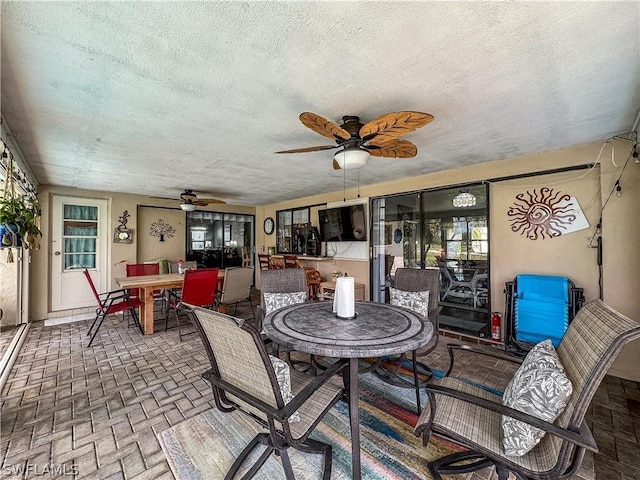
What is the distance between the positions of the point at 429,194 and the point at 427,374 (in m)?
2.79

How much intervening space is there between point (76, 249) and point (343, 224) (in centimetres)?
533

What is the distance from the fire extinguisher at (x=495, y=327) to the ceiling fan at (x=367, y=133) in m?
2.55

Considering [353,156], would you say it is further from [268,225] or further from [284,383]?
[268,225]

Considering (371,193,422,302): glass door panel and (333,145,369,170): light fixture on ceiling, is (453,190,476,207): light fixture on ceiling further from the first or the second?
(333,145,369,170): light fixture on ceiling

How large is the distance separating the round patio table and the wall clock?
561 cm

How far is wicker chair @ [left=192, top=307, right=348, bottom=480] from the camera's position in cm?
126

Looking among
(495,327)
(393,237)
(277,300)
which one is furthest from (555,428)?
(393,237)

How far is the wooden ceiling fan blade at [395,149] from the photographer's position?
Answer: 2374 mm

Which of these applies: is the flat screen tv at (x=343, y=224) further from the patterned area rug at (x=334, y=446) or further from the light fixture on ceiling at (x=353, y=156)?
the patterned area rug at (x=334, y=446)

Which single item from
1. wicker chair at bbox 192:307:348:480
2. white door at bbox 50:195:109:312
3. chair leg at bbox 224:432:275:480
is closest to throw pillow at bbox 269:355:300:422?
wicker chair at bbox 192:307:348:480

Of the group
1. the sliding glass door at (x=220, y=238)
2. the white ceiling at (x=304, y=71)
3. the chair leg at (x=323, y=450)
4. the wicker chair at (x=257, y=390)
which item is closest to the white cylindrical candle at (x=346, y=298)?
the wicker chair at (x=257, y=390)

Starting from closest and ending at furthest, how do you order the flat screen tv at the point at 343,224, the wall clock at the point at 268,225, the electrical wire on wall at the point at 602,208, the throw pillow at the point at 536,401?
the throw pillow at the point at 536,401 < the electrical wire on wall at the point at 602,208 < the flat screen tv at the point at 343,224 < the wall clock at the point at 268,225

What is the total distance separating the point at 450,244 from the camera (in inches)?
168

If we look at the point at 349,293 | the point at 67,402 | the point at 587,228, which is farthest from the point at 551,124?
the point at 67,402
